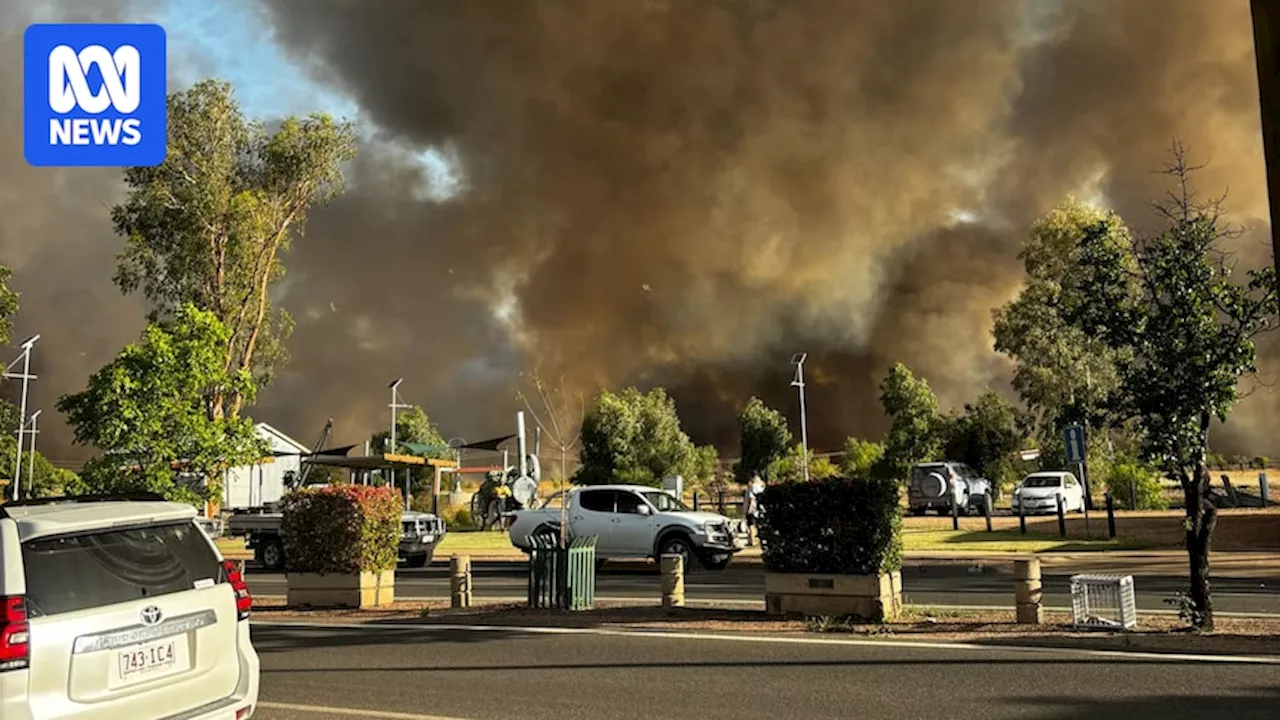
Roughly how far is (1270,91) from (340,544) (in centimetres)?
1269

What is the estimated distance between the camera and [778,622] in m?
11.9

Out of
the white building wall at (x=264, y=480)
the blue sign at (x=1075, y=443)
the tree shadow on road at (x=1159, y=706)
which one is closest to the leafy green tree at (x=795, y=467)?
the blue sign at (x=1075, y=443)

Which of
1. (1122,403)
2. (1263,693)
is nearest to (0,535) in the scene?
(1263,693)

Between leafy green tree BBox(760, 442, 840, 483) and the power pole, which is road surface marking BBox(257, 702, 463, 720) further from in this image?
leafy green tree BBox(760, 442, 840, 483)

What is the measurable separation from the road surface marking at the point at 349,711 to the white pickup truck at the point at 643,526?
12052mm

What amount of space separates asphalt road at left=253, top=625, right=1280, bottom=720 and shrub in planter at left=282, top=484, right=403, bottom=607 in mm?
3406

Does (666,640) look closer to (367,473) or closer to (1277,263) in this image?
(1277,263)

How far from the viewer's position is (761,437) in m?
59.4

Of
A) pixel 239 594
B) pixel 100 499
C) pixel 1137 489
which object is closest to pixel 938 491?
pixel 1137 489

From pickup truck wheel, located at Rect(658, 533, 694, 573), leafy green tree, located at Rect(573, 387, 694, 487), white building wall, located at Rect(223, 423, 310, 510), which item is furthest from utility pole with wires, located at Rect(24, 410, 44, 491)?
pickup truck wheel, located at Rect(658, 533, 694, 573)

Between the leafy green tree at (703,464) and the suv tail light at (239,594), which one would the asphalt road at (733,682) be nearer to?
the suv tail light at (239,594)

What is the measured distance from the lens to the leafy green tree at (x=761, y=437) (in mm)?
59219

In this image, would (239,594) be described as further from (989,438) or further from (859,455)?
(859,455)

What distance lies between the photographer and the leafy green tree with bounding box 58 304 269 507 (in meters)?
26.7
